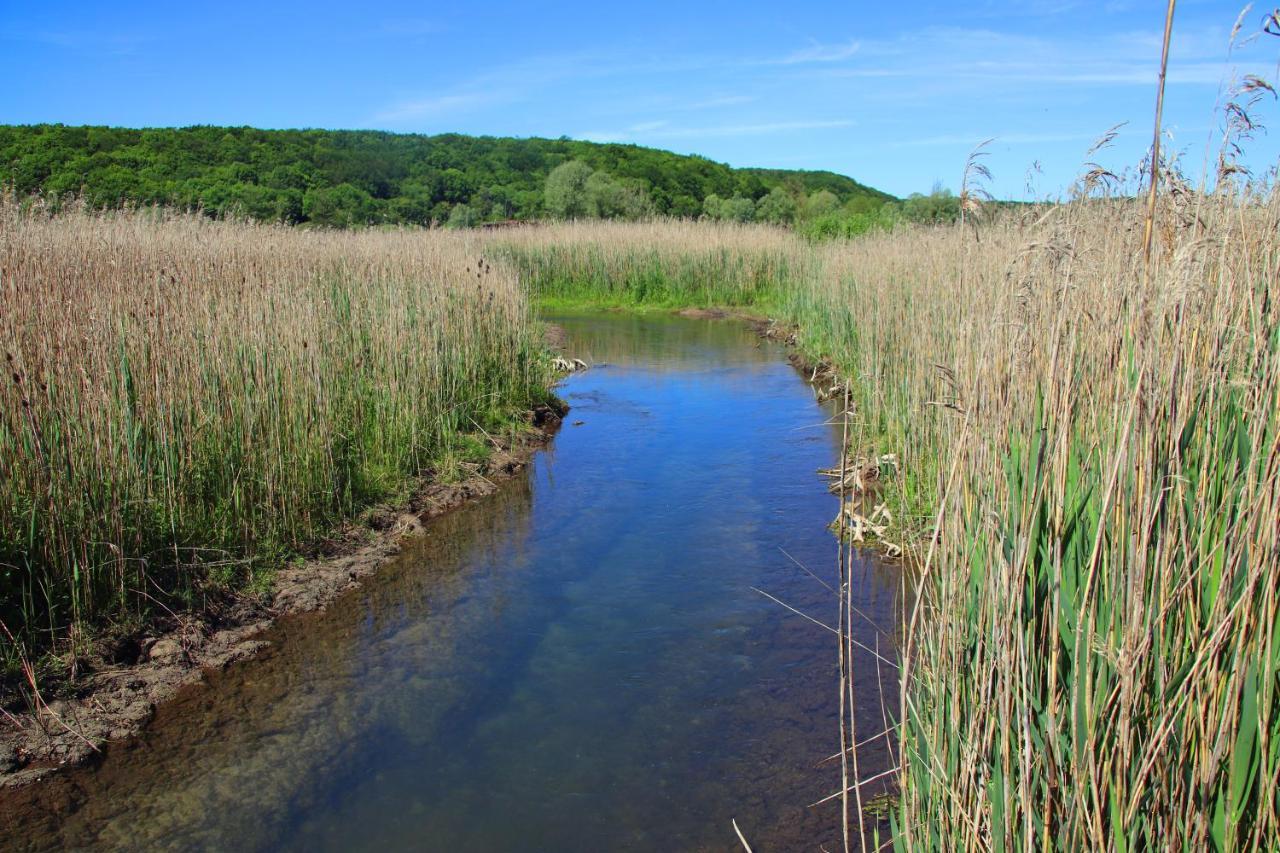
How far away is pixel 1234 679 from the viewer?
5.37 ft

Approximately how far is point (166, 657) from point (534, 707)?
1.74m

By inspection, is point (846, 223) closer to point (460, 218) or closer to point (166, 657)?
point (460, 218)

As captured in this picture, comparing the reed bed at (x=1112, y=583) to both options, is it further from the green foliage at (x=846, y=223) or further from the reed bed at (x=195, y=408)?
the green foliage at (x=846, y=223)

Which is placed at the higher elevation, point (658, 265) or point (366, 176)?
point (366, 176)

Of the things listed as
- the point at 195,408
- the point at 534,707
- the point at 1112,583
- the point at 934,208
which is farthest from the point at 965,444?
the point at 934,208

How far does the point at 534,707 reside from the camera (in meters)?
3.89

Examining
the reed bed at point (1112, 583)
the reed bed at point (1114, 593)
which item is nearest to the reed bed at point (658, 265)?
the reed bed at point (1112, 583)

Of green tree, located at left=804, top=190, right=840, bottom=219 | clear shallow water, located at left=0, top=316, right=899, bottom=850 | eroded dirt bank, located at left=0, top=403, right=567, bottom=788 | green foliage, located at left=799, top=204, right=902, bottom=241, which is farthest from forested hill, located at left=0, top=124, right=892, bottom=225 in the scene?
clear shallow water, located at left=0, top=316, right=899, bottom=850

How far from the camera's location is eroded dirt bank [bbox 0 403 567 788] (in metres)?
3.48

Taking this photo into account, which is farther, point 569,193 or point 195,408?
point 569,193

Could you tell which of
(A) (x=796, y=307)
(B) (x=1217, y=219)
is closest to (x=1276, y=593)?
(B) (x=1217, y=219)

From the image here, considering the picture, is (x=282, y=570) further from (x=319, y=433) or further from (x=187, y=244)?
(x=187, y=244)

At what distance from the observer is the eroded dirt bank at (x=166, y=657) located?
3482 mm

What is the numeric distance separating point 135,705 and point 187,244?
6.00 meters
